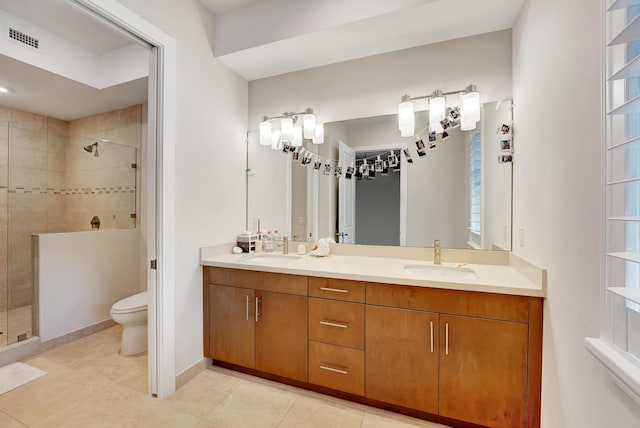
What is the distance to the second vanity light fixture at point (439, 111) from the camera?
6.10ft

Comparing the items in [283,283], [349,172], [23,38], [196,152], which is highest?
[23,38]

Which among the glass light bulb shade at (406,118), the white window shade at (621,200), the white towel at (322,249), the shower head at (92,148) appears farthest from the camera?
the shower head at (92,148)

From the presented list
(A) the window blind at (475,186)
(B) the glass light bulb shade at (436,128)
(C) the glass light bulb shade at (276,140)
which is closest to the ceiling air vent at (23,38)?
(C) the glass light bulb shade at (276,140)

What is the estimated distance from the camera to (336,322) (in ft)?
5.70

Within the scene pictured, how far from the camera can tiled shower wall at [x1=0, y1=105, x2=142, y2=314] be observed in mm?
2912

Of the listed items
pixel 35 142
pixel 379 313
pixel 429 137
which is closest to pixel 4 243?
pixel 35 142

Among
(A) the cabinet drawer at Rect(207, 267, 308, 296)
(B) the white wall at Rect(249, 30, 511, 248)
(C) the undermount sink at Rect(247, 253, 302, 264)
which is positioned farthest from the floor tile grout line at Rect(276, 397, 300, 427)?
(B) the white wall at Rect(249, 30, 511, 248)

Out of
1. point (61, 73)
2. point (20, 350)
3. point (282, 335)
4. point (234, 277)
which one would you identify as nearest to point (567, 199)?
point (282, 335)

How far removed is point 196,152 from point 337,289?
54.6 inches

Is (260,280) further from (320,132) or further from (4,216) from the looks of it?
(4,216)

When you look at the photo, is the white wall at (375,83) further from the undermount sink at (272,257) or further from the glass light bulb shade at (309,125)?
the undermount sink at (272,257)

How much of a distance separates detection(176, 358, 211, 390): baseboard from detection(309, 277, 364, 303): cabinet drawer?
41.6 inches

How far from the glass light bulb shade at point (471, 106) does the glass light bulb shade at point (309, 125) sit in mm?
1102

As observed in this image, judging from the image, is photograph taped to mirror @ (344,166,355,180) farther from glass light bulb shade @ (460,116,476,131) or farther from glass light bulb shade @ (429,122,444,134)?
glass light bulb shade @ (460,116,476,131)
